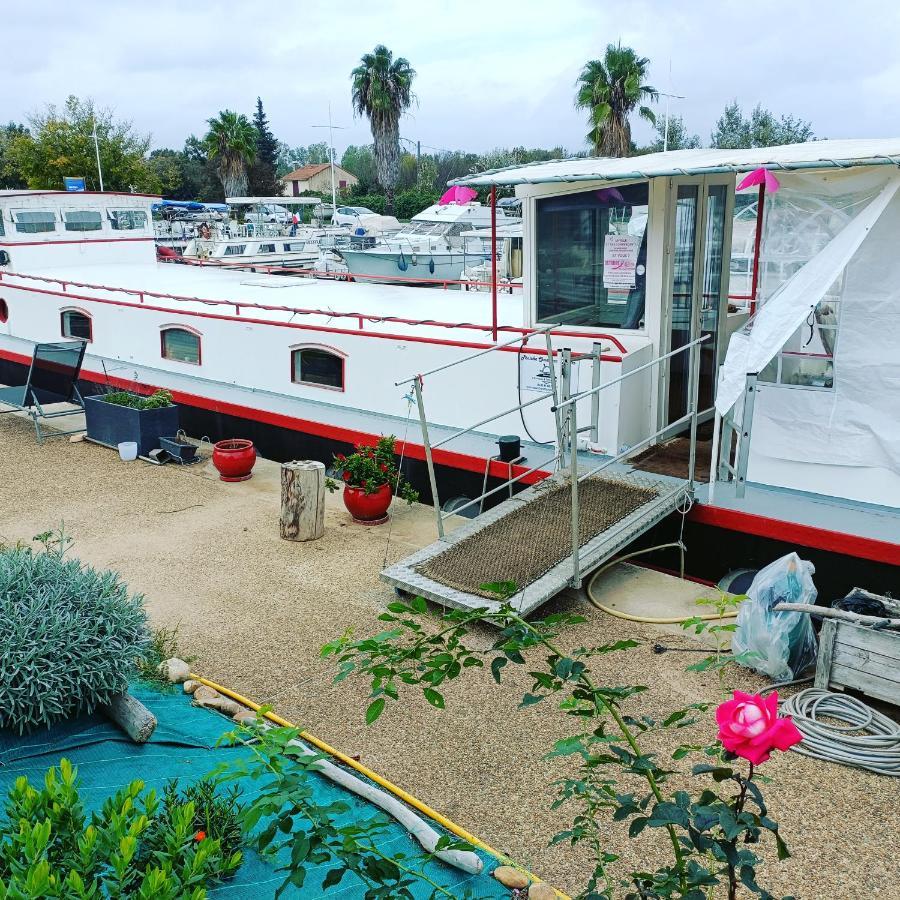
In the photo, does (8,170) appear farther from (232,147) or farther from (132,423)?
(132,423)

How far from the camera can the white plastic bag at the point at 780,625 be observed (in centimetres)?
475

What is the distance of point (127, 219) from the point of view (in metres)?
14.9

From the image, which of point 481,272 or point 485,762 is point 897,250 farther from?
point 481,272

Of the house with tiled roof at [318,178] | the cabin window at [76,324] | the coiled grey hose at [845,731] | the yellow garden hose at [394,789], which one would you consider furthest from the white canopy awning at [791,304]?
the house with tiled roof at [318,178]

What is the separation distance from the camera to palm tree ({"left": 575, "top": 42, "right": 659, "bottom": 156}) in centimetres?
3303

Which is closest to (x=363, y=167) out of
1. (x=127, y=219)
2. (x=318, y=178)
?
(x=318, y=178)

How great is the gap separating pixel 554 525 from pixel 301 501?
211 centimetres

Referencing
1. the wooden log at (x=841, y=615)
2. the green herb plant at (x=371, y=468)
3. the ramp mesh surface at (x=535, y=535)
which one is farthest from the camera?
the green herb plant at (x=371, y=468)

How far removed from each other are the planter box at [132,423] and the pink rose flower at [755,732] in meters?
8.61

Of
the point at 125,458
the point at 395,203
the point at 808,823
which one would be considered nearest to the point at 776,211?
the point at 808,823

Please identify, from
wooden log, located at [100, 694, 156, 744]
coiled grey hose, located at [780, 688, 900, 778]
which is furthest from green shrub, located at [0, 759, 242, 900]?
coiled grey hose, located at [780, 688, 900, 778]

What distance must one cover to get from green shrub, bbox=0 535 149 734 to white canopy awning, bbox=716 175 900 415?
3635 millimetres

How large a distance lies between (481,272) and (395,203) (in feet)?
101

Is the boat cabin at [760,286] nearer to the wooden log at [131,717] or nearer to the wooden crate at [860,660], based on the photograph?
the wooden crate at [860,660]
